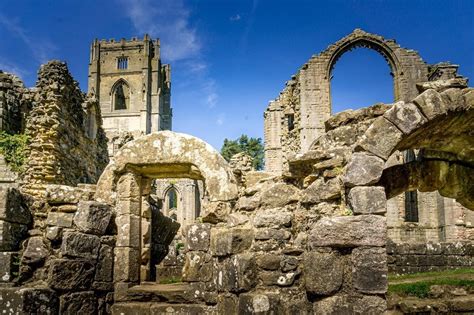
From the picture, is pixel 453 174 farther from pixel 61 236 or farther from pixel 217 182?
pixel 61 236

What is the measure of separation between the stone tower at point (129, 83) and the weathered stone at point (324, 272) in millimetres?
52417

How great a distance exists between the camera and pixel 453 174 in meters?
5.12

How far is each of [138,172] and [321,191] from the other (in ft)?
8.57

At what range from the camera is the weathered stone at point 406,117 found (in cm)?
382

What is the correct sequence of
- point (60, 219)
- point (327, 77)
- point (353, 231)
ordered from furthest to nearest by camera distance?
point (327, 77)
point (60, 219)
point (353, 231)

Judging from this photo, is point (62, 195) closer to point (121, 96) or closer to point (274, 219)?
point (274, 219)

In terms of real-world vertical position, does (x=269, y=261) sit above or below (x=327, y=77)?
below

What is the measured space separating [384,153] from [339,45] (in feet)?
64.1

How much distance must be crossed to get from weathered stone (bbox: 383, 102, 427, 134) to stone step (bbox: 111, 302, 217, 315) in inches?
112

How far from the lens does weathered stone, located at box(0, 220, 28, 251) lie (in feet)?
15.2

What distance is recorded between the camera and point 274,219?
454cm

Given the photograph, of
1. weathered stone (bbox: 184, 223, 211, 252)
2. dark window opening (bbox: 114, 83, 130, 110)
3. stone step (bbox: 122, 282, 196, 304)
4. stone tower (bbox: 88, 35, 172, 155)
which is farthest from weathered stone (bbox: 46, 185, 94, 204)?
dark window opening (bbox: 114, 83, 130, 110)

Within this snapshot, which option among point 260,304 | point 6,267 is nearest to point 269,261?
point 260,304

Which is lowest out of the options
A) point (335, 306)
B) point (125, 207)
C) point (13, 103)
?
point (335, 306)
